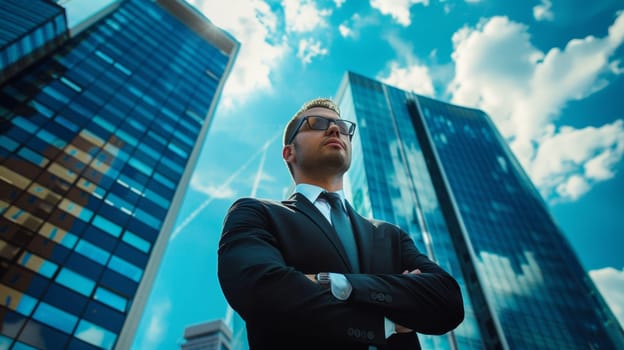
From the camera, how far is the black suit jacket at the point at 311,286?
125 cm

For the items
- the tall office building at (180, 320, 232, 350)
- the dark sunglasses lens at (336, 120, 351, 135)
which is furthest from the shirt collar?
the tall office building at (180, 320, 232, 350)

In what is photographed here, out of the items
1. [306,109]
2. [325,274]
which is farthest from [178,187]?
[325,274]

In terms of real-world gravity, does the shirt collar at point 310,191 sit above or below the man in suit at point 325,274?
above

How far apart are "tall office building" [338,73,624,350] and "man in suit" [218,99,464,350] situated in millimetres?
29875

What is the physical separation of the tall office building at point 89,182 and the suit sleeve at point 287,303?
832 inches

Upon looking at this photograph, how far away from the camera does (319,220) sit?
1.80 m

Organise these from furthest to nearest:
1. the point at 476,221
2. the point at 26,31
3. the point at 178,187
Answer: the point at 476,221 < the point at 178,187 < the point at 26,31

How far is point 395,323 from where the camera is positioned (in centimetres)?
146

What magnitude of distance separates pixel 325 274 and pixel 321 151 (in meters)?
1.04

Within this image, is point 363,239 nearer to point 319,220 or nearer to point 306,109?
point 319,220

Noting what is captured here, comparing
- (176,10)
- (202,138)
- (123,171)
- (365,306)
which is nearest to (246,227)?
(365,306)

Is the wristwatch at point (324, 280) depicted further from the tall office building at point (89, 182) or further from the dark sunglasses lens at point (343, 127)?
the tall office building at point (89, 182)

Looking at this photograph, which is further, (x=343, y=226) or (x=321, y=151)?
(x=321, y=151)

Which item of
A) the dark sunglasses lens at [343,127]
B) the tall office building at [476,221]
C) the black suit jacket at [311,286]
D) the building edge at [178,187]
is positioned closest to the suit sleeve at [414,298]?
the black suit jacket at [311,286]
